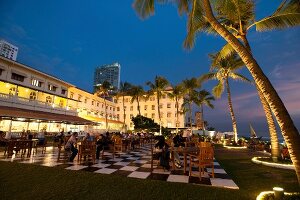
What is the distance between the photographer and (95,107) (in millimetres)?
43938

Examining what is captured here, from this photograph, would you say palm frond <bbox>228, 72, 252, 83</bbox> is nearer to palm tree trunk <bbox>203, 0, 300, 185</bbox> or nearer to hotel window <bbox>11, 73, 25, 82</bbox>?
palm tree trunk <bbox>203, 0, 300, 185</bbox>

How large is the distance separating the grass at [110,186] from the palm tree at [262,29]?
161 cm

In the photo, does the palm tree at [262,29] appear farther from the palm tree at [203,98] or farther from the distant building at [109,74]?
the distant building at [109,74]

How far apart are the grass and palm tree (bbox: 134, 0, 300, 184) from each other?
1612 millimetres

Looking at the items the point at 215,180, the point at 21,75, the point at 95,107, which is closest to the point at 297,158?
the point at 215,180

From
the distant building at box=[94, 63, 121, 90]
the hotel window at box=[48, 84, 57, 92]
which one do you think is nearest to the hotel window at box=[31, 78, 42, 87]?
the hotel window at box=[48, 84, 57, 92]

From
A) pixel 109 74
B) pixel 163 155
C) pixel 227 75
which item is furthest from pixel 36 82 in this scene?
pixel 109 74

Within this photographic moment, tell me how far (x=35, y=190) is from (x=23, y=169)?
2.04m

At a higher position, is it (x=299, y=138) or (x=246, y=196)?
(x=299, y=138)

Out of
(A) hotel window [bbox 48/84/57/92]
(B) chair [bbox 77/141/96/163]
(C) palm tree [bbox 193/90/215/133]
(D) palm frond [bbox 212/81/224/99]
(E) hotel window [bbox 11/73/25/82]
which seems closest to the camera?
(B) chair [bbox 77/141/96/163]

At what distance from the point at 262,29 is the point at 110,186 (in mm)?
9148

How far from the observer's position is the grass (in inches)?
157

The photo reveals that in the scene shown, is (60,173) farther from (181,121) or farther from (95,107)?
(181,121)

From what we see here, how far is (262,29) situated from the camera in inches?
322
